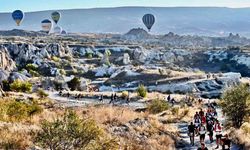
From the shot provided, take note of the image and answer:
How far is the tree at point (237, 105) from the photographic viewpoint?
2870 cm

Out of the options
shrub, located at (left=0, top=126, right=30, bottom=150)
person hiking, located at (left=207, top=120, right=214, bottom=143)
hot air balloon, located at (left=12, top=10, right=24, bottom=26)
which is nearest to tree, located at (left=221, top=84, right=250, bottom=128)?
person hiking, located at (left=207, top=120, right=214, bottom=143)

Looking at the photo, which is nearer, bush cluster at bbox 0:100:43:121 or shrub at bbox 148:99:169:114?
bush cluster at bbox 0:100:43:121

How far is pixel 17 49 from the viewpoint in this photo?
125250mm

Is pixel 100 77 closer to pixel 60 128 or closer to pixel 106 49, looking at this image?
pixel 106 49

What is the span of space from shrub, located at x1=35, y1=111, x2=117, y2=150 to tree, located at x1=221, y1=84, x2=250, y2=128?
15455 mm

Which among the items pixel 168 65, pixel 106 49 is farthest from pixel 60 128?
pixel 106 49

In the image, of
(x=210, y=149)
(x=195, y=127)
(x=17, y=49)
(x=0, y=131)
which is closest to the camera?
(x=0, y=131)

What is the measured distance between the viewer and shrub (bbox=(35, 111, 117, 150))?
46.1 feet

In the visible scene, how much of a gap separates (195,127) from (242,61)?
12440 cm

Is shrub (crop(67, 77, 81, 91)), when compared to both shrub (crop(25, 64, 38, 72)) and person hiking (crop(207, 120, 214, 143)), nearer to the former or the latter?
shrub (crop(25, 64, 38, 72))

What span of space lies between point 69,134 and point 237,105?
672 inches

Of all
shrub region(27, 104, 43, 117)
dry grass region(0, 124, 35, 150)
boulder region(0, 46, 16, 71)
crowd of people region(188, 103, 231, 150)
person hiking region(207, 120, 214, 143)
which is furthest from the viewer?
boulder region(0, 46, 16, 71)

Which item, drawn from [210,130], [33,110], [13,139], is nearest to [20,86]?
[33,110]

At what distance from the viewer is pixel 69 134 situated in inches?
558
